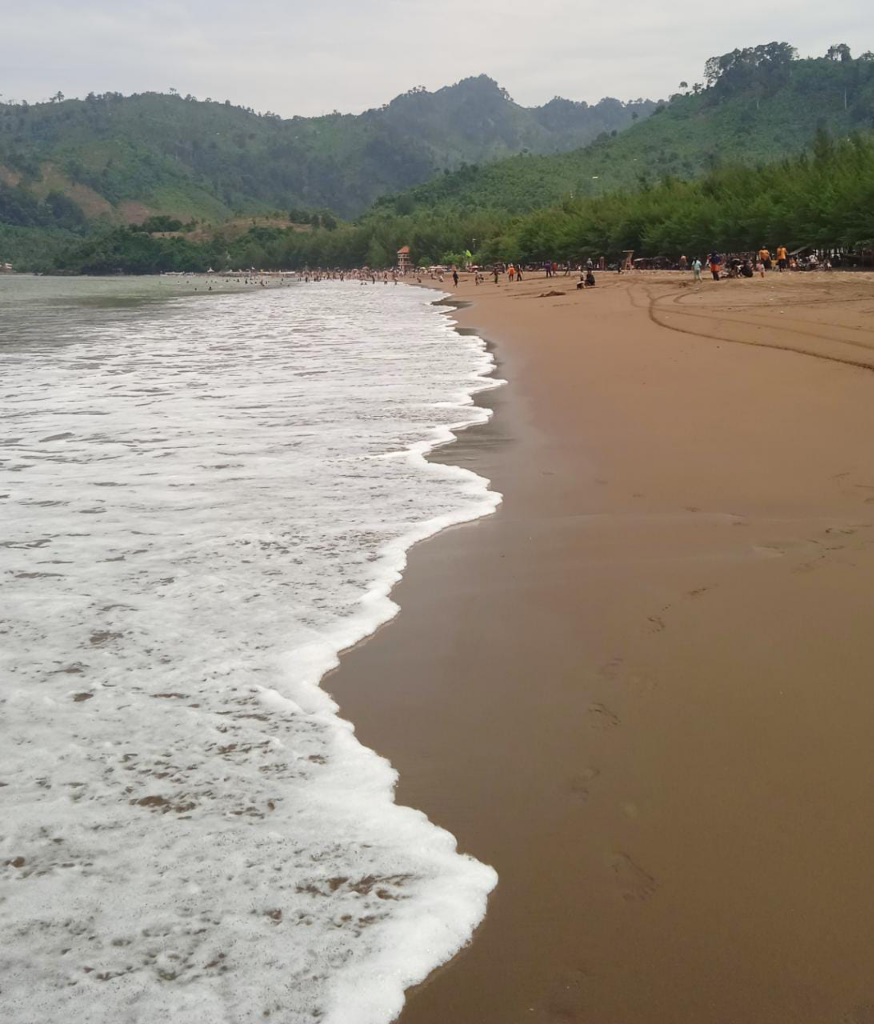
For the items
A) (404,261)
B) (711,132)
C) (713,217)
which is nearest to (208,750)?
(713,217)

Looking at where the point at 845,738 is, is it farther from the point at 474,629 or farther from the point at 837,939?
the point at 474,629

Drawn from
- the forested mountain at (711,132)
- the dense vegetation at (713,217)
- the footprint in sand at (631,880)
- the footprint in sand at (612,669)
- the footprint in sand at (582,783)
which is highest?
the forested mountain at (711,132)

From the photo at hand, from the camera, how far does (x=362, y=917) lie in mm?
2395

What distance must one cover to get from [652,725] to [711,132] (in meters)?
179

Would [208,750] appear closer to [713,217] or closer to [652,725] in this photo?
[652,725]

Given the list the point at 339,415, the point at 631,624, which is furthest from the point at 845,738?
the point at 339,415

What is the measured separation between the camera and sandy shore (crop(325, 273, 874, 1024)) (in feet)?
7.06

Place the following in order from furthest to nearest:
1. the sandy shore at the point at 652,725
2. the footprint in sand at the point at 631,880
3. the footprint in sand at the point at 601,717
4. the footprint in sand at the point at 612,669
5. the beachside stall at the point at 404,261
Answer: the beachside stall at the point at 404,261 < the footprint in sand at the point at 612,669 < the footprint in sand at the point at 601,717 < the footprint in sand at the point at 631,880 < the sandy shore at the point at 652,725

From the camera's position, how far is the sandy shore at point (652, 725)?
2.15 m

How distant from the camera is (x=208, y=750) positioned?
321 cm

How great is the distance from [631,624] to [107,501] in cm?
396

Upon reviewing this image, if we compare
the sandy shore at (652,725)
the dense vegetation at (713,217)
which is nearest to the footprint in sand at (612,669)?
the sandy shore at (652,725)

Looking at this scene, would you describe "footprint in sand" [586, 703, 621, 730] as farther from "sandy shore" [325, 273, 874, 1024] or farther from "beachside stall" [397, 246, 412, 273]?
"beachside stall" [397, 246, 412, 273]

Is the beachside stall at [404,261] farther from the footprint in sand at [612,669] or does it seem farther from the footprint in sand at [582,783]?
the footprint in sand at [582,783]
